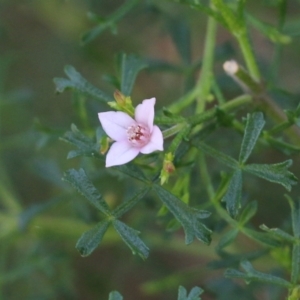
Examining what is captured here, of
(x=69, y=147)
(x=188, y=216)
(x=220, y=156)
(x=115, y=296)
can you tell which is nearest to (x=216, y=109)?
(x=220, y=156)

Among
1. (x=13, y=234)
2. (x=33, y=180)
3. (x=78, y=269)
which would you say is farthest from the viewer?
(x=33, y=180)

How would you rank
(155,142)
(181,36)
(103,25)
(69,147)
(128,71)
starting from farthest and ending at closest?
1. (69,147)
2. (181,36)
3. (103,25)
4. (128,71)
5. (155,142)

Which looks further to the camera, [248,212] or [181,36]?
[181,36]

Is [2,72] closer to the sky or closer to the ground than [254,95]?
closer to the ground

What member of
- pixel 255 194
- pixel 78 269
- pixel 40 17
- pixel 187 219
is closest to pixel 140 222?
pixel 255 194

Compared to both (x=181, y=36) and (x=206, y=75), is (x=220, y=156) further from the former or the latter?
(x=181, y=36)

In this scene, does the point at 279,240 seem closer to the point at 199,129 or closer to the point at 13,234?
the point at 199,129

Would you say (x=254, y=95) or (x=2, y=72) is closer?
(x=254, y=95)
